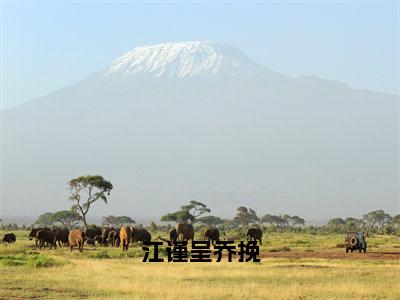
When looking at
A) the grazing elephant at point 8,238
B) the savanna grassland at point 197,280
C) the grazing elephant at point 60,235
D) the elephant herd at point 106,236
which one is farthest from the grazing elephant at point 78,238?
the grazing elephant at point 8,238

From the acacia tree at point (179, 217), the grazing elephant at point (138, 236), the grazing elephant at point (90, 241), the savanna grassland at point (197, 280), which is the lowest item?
the savanna grassland at point (197, 280)

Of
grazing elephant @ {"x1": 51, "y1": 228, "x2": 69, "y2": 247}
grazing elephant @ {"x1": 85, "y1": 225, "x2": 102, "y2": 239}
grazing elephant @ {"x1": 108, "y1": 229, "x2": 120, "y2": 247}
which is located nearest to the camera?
grazing elephant @ {"x1": 51, "y1": 228, "x2": 69, "y2": 247}

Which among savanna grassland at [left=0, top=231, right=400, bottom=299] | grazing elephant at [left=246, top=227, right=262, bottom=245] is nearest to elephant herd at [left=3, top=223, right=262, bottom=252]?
grazing elephant at [left=246, top=227, right=262, bottom=245]

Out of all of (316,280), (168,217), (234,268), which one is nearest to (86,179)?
(168,217)

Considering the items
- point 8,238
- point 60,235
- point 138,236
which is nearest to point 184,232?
point 138,236

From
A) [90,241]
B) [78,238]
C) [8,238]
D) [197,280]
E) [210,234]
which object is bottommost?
[197,280]

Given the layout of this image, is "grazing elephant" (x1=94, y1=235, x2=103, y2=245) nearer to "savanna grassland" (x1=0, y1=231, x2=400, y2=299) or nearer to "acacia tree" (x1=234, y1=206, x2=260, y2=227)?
"savanna grassland" (x1=0, y1=231, x2=400, y2=299)

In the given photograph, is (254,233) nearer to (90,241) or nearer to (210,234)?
(210,234)

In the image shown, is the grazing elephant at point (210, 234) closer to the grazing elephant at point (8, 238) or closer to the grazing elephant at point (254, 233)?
the grazing elephant at point (254, 233)

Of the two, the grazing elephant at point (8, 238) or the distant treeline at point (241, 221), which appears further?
the distant treeline at point (241, 221)

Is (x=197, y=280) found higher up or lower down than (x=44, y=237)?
lower down

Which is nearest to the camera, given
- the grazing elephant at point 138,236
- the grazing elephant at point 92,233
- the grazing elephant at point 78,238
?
the grazing elephant at point 78,238

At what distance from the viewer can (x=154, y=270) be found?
3139cm

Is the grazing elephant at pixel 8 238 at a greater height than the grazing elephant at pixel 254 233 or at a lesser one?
lesser
